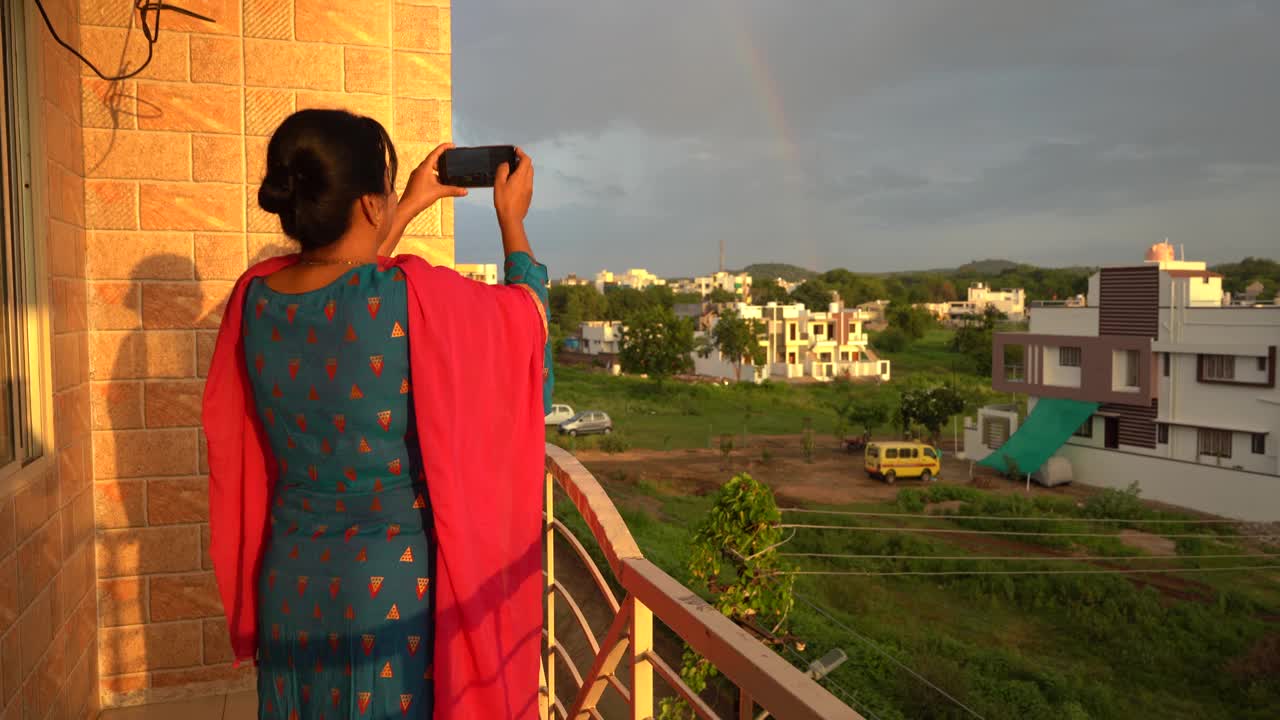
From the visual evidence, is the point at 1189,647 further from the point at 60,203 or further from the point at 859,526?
the point at 60,203

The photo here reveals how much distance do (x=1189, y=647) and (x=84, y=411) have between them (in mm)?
14082

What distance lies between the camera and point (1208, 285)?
740 inches

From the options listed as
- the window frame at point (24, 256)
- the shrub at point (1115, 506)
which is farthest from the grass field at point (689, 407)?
the window frame at point (24, 256)

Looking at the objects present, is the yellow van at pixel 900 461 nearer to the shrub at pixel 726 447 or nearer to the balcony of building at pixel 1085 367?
the balcony of building at pixel 1085 367

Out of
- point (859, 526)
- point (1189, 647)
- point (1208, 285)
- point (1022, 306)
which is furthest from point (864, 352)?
→ point (1022, 306)

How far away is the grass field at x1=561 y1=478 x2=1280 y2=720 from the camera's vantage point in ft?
33.6

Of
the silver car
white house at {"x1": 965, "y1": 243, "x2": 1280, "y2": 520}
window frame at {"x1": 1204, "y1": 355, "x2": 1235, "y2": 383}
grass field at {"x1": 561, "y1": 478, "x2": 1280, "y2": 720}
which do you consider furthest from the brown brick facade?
the silver car

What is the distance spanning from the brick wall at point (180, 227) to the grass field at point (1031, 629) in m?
8.19

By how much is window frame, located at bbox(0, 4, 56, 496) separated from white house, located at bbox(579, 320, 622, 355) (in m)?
35.9

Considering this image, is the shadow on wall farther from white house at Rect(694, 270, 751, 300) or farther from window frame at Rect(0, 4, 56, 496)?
white house at Rect(694, 270, 751, 300)

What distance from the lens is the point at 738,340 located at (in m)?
33.3

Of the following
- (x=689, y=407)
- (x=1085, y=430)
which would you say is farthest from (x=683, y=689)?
(x=689, y=407)

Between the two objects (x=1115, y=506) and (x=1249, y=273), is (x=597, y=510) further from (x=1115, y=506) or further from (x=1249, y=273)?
(x=1249, y=273)

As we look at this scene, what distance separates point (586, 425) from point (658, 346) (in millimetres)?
8492
